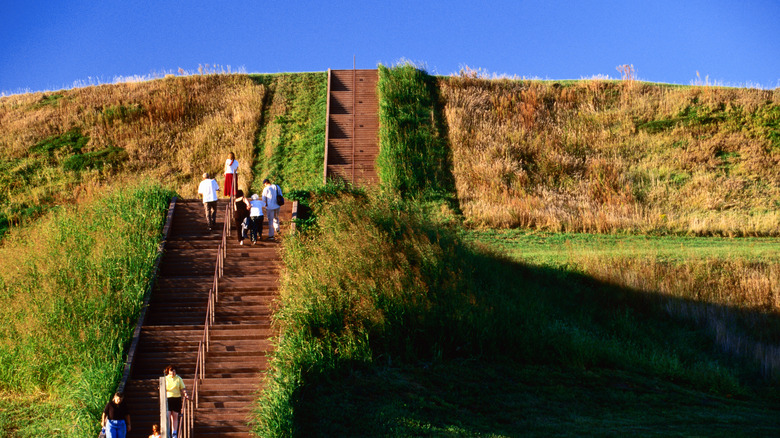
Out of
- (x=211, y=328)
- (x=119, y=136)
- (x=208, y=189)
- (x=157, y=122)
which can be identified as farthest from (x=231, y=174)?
(x=157, y=122)

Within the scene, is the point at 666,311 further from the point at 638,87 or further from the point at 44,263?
the point at 638,87

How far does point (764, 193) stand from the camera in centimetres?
3153

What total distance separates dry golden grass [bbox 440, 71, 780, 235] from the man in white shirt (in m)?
10.8

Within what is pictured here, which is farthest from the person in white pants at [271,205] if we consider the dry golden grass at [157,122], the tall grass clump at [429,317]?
the dry golden grass at [157,122]

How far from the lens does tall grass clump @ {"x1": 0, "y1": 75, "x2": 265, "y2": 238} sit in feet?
102

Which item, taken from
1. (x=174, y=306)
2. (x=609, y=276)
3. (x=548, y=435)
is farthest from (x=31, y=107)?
(x=548, y=435)

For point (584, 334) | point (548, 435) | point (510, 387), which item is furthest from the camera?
point (584, 334)

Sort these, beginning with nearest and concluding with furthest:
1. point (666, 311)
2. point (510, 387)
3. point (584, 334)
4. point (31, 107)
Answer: point (510, 387) → point (584, 334) → point (666, 311) → point (31, 107)

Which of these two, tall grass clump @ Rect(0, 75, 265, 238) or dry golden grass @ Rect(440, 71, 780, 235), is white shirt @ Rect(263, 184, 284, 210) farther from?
dry golden grass @ Rect(440, 71, 780, 235)

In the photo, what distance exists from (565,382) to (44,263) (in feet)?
43.4

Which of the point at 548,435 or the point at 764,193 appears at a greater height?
the point at 764,193

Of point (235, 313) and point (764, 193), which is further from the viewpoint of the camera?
point (764, 193)

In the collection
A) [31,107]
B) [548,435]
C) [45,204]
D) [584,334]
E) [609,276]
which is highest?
[31,107]

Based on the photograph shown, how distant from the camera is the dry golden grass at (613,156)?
28875 mm
